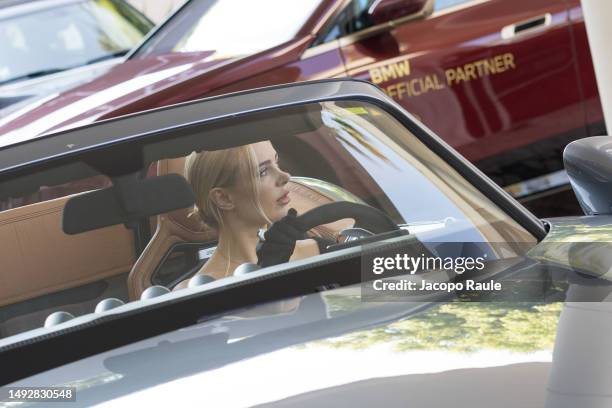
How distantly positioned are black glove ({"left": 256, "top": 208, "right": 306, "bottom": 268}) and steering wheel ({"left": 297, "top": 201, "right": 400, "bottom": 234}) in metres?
0.02

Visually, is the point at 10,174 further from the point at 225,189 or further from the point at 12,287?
the point at 225,189

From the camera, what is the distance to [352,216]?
244 centimetres

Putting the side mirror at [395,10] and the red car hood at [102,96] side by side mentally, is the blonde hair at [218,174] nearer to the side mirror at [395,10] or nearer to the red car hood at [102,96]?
the red car hood at [102,96]

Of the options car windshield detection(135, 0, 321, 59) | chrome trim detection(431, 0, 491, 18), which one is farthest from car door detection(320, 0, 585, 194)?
car windshield detection(135, 0, 321, 59)

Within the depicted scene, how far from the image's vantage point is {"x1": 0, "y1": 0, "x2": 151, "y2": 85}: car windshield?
680 centimetres

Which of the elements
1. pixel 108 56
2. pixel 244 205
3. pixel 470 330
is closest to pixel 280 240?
pixel 244 205

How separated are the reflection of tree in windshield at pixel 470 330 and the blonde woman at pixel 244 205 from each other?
32 cm

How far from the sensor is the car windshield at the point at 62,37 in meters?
6.80

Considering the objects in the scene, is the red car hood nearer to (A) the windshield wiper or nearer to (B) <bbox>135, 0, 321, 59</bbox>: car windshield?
(B) <bbox>135, 0, 321, 59</bbox>: car windshield

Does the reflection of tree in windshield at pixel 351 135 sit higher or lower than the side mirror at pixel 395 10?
lower

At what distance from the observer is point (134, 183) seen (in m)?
2.34

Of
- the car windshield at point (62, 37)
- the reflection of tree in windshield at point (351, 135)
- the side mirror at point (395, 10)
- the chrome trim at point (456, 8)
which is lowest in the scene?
the reflection of tree in windshield at point (351, 135)

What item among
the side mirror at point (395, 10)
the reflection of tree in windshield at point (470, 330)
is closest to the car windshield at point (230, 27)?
the side mirror at point (395, 10)

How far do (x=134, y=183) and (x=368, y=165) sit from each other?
500 millimetres
